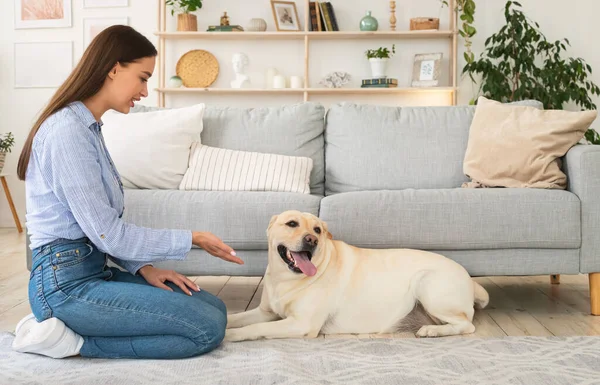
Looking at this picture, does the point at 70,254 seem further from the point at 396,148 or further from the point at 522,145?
the point at 522,145

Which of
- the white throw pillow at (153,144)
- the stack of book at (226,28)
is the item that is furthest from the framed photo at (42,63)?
the white throw pillow at (153,144)

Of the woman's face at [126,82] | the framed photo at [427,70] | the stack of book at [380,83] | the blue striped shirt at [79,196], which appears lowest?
the blue striped shirt at [79,196]

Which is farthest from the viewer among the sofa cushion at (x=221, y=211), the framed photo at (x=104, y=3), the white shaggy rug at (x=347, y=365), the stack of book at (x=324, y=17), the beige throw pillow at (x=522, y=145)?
the framed photo at (x=104, y=3)

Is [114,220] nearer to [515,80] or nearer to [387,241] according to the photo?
[387,241]

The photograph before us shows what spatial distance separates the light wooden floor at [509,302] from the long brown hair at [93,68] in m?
0.86

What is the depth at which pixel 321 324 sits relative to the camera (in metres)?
2.21

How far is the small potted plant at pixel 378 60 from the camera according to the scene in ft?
17.3

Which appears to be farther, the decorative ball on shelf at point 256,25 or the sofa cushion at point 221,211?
the decorative ball on shelf at point 256,25

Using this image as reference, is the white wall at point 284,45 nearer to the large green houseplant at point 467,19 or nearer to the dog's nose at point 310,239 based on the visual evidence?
the large green houseplant at point 467,19

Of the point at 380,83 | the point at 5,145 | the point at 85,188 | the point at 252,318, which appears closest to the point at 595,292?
the point at 252,318

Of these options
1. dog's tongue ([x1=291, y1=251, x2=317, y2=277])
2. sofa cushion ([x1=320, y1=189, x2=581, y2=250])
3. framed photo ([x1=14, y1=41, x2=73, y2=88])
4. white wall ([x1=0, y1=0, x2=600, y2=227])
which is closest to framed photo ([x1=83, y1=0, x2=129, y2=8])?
white wall ([x1=0, y1=0, x2=600, y2=227])

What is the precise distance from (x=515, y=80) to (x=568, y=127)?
250cm

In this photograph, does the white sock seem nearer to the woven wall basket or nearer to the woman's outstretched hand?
→ the woman's outstretched hand

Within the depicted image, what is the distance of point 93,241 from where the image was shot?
1869 millimetres
